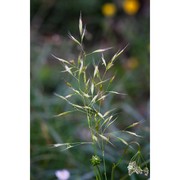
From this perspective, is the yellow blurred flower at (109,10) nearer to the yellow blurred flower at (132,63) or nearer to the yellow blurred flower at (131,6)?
the yellow blurred flower at (131,6)

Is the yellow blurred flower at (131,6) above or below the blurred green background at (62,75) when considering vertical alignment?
above

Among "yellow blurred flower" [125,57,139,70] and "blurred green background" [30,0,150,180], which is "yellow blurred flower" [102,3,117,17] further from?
"yellow blurred flower" [125,57,139,70]

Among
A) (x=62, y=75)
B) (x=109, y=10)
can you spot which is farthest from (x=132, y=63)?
(x=62, y=75)

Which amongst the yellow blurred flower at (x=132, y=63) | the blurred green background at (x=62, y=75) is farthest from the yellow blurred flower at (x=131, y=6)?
the yellow blurred flower at (x=132, y=63)

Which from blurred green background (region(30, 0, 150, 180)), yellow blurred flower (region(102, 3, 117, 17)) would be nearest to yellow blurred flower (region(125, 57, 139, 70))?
blurred green background (region(30, 0, 150, 180))
